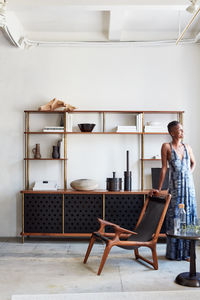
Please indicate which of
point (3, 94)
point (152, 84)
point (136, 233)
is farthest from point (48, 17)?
point (136, 233)

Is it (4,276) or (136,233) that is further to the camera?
(136,233)

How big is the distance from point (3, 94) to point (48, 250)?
2795mm

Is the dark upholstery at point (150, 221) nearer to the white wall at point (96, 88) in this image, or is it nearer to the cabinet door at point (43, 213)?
the white wall at point (96, 88)

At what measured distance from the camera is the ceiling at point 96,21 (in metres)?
4.82

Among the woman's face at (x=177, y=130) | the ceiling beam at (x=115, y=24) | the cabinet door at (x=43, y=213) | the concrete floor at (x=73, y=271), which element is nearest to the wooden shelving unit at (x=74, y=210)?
the cabinet door at (x=43, y=213)

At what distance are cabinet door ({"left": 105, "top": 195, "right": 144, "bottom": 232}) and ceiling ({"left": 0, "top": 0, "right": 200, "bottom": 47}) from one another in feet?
8.94

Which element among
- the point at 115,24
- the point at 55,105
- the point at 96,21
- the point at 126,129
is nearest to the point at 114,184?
the point at 126,129

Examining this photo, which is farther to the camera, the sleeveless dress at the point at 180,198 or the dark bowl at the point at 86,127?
the dark bowl at the point at 86,127

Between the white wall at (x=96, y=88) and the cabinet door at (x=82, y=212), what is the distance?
0.56 m

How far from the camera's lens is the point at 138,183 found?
6184 mm

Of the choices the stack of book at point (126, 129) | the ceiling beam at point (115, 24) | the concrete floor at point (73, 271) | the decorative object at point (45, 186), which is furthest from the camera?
the stack of book at point (126, 129)

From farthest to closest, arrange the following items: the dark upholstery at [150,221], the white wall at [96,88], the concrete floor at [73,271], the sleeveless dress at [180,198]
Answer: the white wall at [96,88], the sleeveless dress at [180,198], the dark upholstery at [150,221], the concrete floor at [73,271]

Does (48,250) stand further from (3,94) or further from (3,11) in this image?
(3,11)

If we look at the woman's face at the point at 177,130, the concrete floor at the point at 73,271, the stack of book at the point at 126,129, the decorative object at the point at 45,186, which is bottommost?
the concrete floor at the point at 73,271
